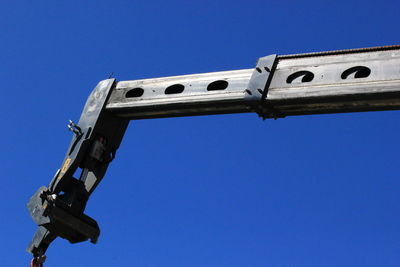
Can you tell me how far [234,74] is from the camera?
862 centimetres

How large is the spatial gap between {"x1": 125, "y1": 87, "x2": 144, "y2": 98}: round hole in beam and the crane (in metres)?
0.01

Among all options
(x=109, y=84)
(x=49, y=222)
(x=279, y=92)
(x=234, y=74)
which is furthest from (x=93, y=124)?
(x=279, y=92)

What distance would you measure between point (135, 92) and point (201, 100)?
127 cm

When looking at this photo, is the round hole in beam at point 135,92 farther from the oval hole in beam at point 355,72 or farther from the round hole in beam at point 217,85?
the oval hole in beam at point 355,72

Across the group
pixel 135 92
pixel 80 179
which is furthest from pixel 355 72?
pixel 80 179

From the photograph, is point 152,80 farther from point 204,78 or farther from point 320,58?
point 320,58

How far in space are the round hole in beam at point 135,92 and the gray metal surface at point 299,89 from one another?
30 mm

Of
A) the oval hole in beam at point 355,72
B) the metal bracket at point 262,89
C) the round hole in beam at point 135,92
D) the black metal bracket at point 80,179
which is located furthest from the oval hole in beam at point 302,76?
the black metal bracket at point 80,179

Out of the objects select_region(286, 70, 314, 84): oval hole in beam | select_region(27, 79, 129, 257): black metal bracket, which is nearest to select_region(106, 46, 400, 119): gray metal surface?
select_region(286, 70, 314, 84): oval hole in beam

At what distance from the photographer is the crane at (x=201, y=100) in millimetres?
7602

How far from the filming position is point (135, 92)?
376 inches

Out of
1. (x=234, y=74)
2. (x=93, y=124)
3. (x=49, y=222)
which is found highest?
(x=234, y=74)

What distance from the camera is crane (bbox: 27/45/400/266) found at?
760cm

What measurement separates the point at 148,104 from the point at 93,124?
0.83 meters
